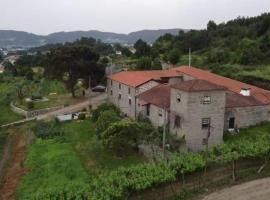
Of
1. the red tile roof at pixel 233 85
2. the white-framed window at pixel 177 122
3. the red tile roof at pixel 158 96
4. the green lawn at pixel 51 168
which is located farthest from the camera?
the red tile roof at pixel 233 85

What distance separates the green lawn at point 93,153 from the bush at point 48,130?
2.81 ft

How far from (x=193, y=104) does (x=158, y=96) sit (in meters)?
6.65

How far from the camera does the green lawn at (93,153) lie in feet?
97.6

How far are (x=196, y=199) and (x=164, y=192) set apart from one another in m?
1.88

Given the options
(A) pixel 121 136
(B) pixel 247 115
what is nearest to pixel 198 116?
(A) pixel 121 136

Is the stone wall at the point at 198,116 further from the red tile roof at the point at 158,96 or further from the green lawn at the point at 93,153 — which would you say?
the green lawn at the point at 93,153

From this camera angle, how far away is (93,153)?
3238 cm

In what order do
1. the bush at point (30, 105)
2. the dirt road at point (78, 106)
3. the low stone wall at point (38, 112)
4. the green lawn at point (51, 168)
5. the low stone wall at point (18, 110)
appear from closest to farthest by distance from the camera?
the green lawn at point (51, 168) → the dirt road at point (78, 106) → the low stone wall at point (38, 112) → the low stone wall at point (18, 110) → the bush at point (30, 105)

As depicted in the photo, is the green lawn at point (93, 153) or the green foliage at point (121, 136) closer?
the green lawn at point (93, 153)

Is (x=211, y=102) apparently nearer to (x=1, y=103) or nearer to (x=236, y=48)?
(x=1, y=103)

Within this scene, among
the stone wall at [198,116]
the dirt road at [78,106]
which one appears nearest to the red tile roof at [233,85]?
the stone wall at [198,116]

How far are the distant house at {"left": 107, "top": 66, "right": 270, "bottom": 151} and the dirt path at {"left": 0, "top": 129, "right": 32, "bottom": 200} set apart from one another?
1068 centimetres

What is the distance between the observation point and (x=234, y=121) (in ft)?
117

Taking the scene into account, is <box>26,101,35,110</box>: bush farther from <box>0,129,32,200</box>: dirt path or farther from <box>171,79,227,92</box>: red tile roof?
<box>171,79,227,92</box>: red tile roof
